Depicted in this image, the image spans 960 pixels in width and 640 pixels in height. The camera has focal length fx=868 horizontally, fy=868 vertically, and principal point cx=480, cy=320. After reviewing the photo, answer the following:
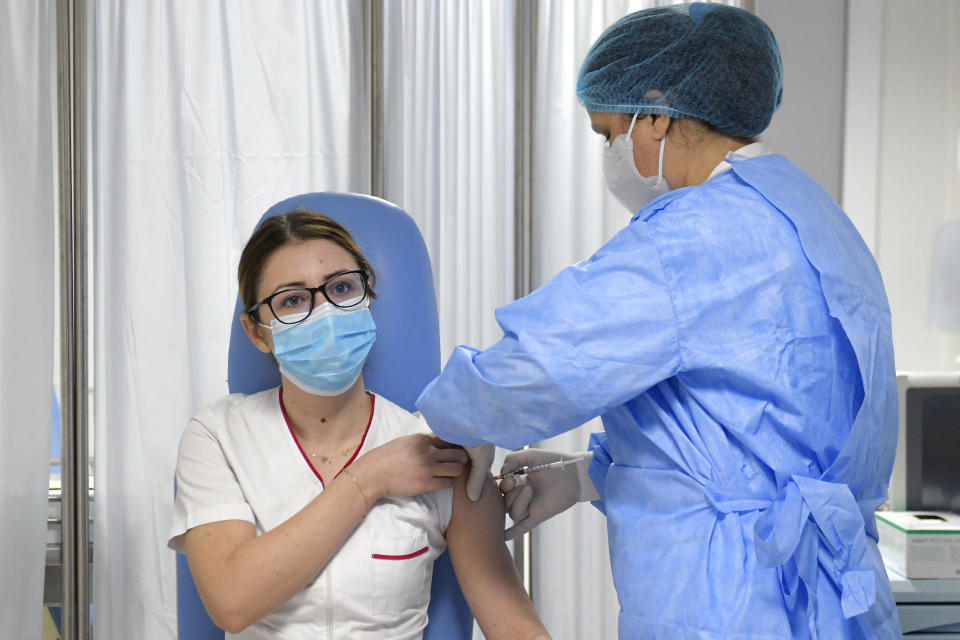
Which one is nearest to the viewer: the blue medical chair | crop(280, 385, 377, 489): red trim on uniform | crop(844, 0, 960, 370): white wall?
crop(280, 385, 377, 489): red trim on uniform

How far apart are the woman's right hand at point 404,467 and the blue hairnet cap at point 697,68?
0.59 meters

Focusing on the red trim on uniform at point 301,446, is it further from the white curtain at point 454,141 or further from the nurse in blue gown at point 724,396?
the white curtain at point 454,141

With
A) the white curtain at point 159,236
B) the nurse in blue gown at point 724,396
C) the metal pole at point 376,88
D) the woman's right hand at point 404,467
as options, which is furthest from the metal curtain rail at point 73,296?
the nurse in blue gown at point 724,396

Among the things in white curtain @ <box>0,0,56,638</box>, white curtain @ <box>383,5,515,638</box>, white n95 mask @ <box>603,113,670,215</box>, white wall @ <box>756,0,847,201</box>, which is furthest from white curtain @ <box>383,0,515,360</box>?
white n95 mask @ <box>603,113,670,215</box>

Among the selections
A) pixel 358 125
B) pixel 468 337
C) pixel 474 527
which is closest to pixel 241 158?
pixel 358 125

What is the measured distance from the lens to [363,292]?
57.8 inches

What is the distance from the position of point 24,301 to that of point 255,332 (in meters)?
1.23

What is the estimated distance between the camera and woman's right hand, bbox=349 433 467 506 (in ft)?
4.43

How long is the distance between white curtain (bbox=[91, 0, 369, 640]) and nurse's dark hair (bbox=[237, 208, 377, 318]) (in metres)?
0.99

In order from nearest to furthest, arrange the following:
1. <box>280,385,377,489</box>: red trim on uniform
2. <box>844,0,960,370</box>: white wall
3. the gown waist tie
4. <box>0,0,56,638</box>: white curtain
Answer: the gown waist tie < <box>280,385,377,489</box>: red trim on uniform < <box>0,0,56,638</box>: white curtain < <box>844,0,960,370</box>: white wall

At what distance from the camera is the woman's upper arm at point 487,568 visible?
141 cm

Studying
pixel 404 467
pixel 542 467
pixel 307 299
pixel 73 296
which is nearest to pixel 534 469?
pixel 542 467

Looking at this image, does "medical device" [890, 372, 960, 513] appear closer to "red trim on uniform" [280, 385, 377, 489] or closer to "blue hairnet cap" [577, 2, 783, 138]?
"blue hairnet cap" [577, 2, 783, 138]

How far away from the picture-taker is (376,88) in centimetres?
249
